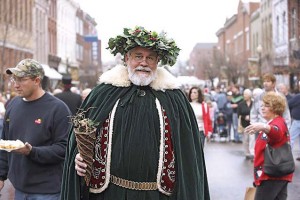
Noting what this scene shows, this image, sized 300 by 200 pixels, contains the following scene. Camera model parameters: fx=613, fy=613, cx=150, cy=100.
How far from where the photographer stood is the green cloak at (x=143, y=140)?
161 inches

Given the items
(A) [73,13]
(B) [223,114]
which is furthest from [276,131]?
(A) [73,13]

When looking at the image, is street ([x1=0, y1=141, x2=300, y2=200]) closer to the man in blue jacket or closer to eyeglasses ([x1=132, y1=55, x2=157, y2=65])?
the man in blue jacket

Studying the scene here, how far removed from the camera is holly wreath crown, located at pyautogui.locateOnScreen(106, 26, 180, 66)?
4215 millimetres

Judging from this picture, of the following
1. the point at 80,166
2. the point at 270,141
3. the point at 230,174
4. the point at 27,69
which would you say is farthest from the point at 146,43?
the point at 230,174

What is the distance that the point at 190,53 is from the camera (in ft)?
512

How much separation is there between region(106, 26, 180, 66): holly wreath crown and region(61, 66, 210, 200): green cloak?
0.83 ft

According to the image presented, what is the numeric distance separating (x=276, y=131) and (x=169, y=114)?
2627 millimetres

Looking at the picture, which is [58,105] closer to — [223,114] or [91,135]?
[91,135]

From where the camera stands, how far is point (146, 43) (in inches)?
165

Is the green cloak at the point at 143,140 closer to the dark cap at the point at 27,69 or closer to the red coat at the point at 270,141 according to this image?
the dark cap at the point at 27,69

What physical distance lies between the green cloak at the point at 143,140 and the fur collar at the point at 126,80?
0.10 feet

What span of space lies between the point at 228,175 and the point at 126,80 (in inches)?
336

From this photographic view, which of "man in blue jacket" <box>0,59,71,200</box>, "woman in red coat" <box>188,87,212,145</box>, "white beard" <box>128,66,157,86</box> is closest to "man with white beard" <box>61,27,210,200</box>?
"white beard" <box>128,66,157,86</box>

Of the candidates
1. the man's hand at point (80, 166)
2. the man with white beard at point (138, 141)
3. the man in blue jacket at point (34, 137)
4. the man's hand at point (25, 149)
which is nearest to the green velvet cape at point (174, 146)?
the man with white beard at point (138, 141)
